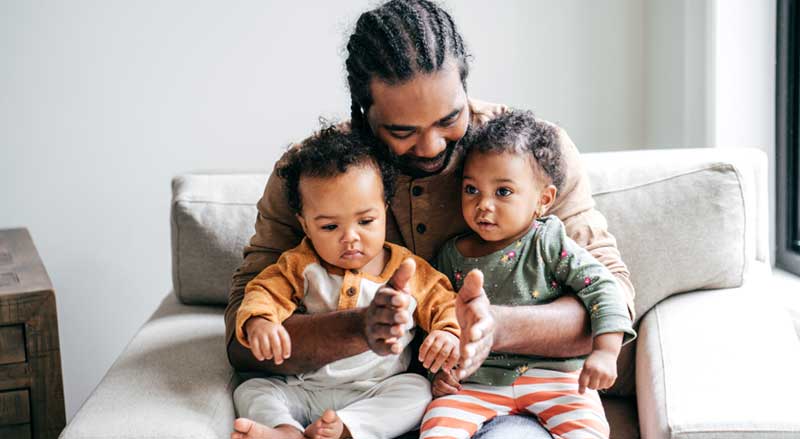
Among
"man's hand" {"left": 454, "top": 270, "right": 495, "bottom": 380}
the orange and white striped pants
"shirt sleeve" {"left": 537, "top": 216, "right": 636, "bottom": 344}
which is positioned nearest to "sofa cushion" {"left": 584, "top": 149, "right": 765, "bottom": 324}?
"shirt sleeve" {"left": 537, "top": 216, "right": 636, "bottom": 344}

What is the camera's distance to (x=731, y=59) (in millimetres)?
2287

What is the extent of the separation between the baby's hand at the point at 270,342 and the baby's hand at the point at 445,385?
0.28m

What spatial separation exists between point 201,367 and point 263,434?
0.93 ft

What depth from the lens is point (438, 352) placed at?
1.37 m

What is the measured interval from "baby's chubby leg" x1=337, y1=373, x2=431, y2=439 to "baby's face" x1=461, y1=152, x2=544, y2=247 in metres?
0.29

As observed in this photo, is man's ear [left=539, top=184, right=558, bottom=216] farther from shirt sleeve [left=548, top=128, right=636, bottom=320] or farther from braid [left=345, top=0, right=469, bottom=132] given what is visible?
braid [left=345, top=0, right=469, bottom=132]

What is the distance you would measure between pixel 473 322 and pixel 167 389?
→ 57 centimetres

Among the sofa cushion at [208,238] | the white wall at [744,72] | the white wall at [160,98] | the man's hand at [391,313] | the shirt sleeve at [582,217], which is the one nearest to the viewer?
the man's hand at [391,313]

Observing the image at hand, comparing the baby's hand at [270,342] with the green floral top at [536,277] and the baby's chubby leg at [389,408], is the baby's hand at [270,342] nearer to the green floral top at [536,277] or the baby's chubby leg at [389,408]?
the baby's chubby leg at [389,408]

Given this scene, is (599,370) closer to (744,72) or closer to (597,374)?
(597,374)

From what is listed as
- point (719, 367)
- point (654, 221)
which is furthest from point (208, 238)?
point (719, 367)

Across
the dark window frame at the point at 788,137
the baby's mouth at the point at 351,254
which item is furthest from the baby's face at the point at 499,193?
the dark window frame at the point at 788,137

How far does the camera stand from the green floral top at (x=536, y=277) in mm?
1534

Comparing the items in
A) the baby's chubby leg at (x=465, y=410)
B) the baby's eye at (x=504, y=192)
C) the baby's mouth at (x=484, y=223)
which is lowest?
the baby's chubby leg at (x=465, y=410)
